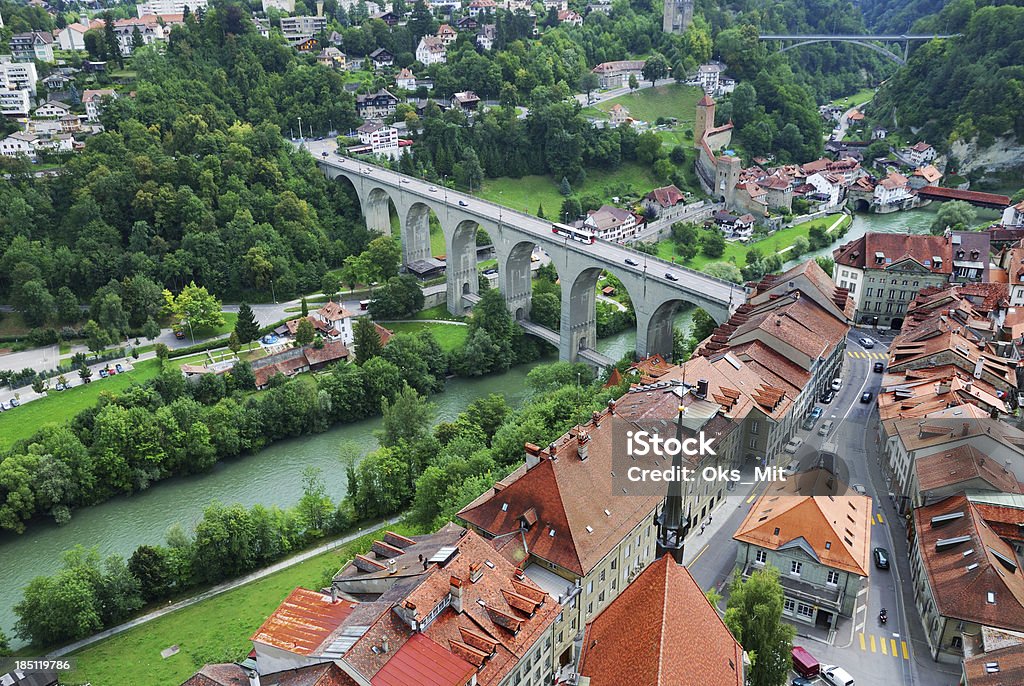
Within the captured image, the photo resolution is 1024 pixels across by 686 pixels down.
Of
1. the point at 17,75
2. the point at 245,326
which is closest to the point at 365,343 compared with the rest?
the point at 245,326

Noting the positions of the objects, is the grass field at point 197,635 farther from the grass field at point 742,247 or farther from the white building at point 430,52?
the white building at point 430,52

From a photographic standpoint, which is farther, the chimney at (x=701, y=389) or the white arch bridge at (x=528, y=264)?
the white arch bridge at (x=528, y=264)

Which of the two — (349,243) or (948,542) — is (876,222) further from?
(948,542)

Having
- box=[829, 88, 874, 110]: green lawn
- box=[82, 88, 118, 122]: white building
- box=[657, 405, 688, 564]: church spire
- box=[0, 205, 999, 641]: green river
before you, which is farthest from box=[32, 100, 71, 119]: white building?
box=[829, 88, 874, 110]: green lawn

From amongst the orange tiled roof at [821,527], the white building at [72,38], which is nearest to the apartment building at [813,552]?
the orange tiled roof at [821,527]

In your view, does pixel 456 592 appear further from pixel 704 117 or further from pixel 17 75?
pixel 704 117

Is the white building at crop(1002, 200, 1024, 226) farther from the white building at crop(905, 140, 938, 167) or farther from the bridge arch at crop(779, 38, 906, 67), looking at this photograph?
the bridge arch at crop(779, 38, 906, 67)
